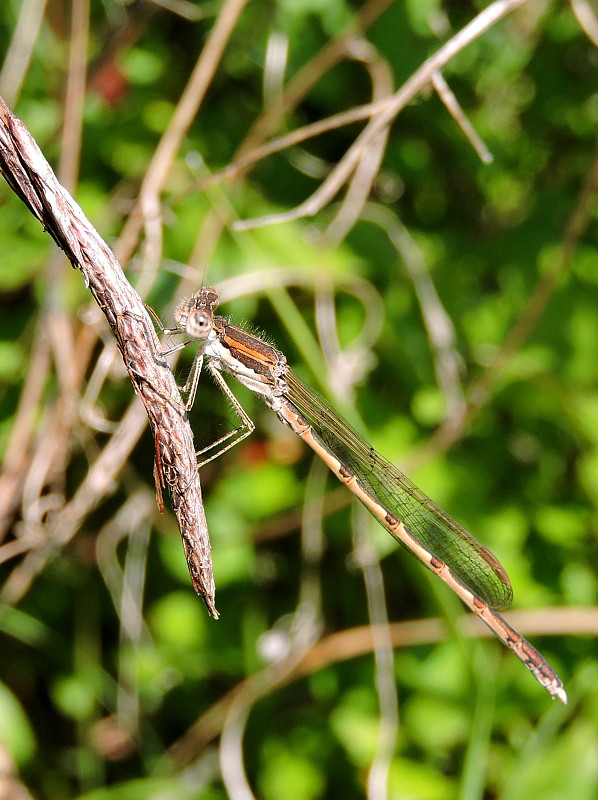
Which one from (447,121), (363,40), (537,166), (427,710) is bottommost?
(427,710)

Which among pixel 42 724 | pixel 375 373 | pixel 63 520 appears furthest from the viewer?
pixel 42 724

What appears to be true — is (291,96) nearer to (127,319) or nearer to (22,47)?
(22,47)

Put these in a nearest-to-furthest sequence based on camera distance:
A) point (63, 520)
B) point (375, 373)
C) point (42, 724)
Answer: point (63, 520) → point (375, 373) → point (42, 724)

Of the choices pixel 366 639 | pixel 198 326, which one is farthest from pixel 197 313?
pixel 366 639

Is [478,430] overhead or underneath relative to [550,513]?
overhead

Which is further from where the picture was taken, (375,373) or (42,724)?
(42,724)

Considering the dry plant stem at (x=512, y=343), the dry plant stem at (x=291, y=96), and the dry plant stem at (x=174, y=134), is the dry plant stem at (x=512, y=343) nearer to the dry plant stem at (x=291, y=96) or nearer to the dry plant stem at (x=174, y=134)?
the dry plant stem at (x=291, y=96)

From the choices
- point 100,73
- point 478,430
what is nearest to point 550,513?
point 478,430

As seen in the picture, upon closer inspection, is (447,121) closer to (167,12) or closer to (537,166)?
(537,166)
